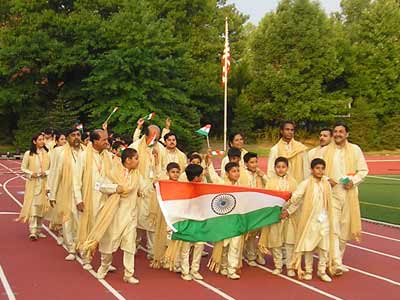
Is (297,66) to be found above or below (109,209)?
above

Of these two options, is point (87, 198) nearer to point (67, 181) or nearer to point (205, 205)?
point (67, 181)

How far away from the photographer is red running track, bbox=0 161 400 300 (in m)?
6.64

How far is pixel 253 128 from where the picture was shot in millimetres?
42688

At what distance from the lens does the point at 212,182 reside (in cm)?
807

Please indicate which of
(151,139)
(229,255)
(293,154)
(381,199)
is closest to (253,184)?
(293,154)

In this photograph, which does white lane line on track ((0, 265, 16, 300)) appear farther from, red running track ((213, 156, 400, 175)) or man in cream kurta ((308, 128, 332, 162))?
red running track ((213, 156, 400, 175))

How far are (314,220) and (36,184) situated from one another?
5496 millimetres

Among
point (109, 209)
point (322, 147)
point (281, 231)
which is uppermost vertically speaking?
point (322, 147)

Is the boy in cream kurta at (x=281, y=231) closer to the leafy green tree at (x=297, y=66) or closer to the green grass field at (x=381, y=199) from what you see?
the green grass field at (x=381, y=199)

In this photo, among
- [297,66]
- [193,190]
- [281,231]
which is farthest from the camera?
[297,66]

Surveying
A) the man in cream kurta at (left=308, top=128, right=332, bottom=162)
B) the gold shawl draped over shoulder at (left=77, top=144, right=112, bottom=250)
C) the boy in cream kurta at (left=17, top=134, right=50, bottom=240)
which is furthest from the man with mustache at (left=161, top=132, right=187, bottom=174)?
the boy in cream kurta at (left=17, top=134, right=50, bottom=240)

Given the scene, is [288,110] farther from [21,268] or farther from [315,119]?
[21,268]

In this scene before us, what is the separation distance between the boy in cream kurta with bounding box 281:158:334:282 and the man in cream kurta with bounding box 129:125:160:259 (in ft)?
6.74

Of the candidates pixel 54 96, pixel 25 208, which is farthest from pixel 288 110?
pixel 25 208
